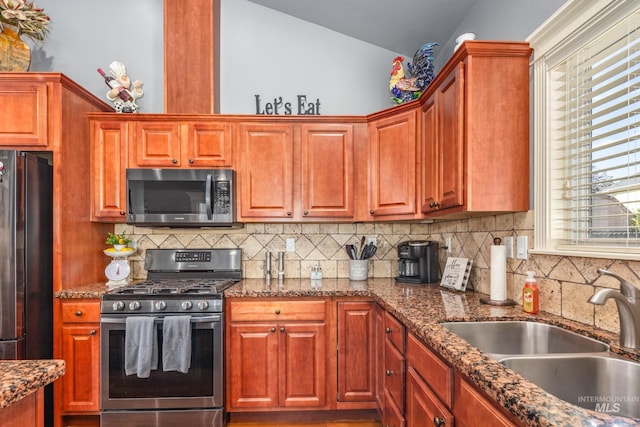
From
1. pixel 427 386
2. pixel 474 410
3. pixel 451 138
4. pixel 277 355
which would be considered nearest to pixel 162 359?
pixel 277 355

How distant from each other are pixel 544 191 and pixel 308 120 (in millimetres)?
1672

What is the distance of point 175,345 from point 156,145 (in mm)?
1450

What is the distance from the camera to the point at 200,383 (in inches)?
91.0

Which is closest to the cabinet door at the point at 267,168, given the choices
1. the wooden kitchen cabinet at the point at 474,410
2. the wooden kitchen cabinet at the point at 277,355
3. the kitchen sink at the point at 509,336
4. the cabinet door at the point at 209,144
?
the cabinet door at the point at 209,144

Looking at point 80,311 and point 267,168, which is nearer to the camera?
point 80,311

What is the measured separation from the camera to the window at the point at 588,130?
131cm

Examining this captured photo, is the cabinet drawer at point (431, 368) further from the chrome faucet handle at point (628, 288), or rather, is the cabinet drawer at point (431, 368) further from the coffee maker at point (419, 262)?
the coffee maker at point (419, 262)

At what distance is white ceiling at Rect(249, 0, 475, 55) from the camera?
2488mm

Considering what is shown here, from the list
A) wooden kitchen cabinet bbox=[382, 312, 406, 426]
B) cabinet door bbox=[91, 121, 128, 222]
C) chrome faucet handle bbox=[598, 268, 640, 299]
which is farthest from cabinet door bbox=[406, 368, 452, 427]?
cabinet door bbox=[91, 121, 128, 222]

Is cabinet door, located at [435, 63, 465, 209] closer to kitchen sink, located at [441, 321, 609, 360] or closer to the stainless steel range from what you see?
kitchen sink, located at [441, 321, 609, 360]

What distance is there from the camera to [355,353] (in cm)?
244

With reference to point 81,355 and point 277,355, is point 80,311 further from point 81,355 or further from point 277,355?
point 277,355

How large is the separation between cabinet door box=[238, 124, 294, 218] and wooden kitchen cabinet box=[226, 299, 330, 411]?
0.72 meters

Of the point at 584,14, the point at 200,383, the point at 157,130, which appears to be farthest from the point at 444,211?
the point at 157,130
